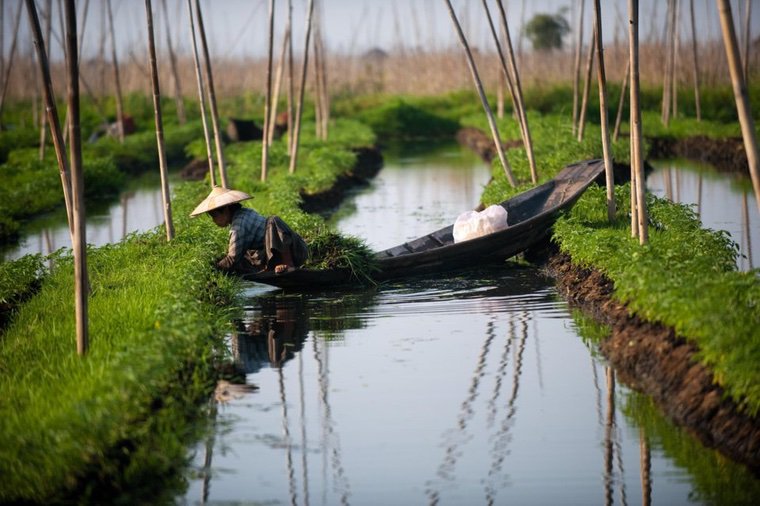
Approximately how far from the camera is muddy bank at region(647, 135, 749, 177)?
21281 millimetres

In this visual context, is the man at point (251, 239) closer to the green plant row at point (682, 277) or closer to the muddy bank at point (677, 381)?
the green plant row at point (682, 277)

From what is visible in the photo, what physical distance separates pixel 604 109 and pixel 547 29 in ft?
159

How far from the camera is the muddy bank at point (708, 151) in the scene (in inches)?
838

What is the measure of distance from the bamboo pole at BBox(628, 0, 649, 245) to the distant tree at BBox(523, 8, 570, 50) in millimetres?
48981

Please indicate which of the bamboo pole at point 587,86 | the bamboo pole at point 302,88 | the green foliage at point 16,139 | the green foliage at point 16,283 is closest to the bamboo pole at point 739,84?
the green foliage at point 16,283

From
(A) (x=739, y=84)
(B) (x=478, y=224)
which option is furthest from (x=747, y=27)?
(A) (x=739, y=84)

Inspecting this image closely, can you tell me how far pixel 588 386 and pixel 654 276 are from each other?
0.87m

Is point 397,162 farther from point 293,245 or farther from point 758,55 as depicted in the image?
point 293,245

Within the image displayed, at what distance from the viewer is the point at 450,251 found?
11117mm

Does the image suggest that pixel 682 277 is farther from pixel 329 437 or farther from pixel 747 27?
pixel 747 27

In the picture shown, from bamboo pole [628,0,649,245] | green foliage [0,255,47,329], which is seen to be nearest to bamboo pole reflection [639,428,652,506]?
bamboo pole [628,0,649,245]

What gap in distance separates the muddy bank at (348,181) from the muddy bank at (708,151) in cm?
626

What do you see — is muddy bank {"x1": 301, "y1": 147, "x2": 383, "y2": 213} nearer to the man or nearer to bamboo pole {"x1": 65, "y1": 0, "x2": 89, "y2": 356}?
the man

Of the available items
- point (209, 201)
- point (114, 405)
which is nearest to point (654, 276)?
point (114, 405)
